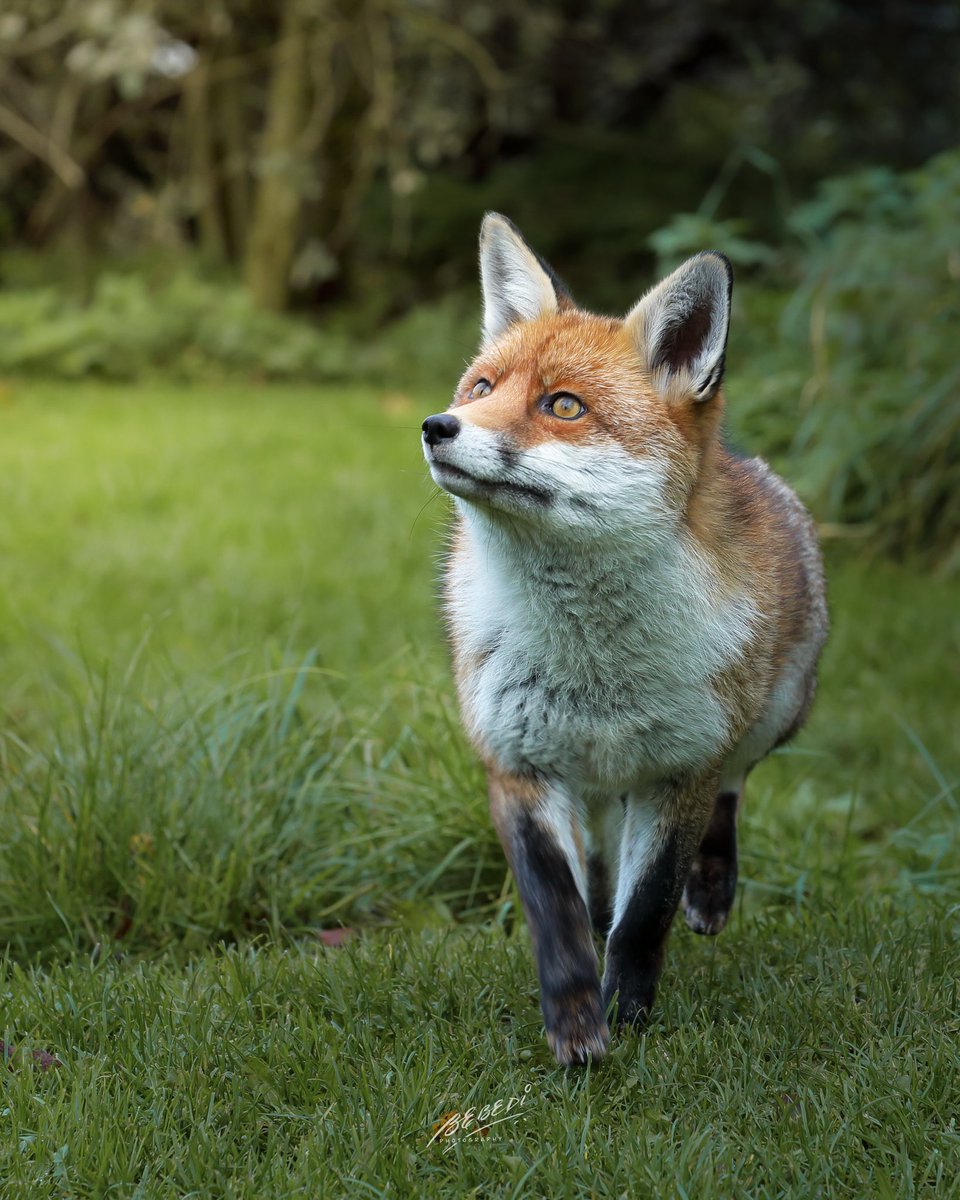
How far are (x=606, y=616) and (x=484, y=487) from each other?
44 cm

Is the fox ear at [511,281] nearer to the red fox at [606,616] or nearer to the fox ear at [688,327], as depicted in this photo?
the red fox at [606,616]

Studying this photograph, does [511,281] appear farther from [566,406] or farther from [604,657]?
[604,657]

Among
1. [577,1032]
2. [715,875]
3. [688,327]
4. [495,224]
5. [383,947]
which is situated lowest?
[383,947]

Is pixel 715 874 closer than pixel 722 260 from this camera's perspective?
No

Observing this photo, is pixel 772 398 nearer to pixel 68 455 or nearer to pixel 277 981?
pixel 68 455

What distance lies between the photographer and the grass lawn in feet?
8.59

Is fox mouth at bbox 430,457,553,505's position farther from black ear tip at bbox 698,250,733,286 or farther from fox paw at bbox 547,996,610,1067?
fox paw at bbox 547,996,610,1067

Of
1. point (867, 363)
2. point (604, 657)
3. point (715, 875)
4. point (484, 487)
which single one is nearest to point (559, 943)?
point (604, 657)

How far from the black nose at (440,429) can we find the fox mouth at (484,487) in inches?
1.7

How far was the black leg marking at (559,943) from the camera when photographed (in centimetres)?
287

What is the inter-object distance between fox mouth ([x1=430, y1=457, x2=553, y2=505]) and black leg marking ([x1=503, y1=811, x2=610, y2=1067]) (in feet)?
2.48

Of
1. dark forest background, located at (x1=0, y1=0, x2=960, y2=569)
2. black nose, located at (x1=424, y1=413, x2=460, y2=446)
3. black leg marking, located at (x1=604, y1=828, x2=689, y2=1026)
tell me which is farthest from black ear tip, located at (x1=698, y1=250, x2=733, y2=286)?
dark forest background, located at (x1=0, y1=0, x2=960, y2=569)

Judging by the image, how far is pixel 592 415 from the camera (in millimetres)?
2938

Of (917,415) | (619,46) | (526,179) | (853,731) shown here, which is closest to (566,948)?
(853,731)
